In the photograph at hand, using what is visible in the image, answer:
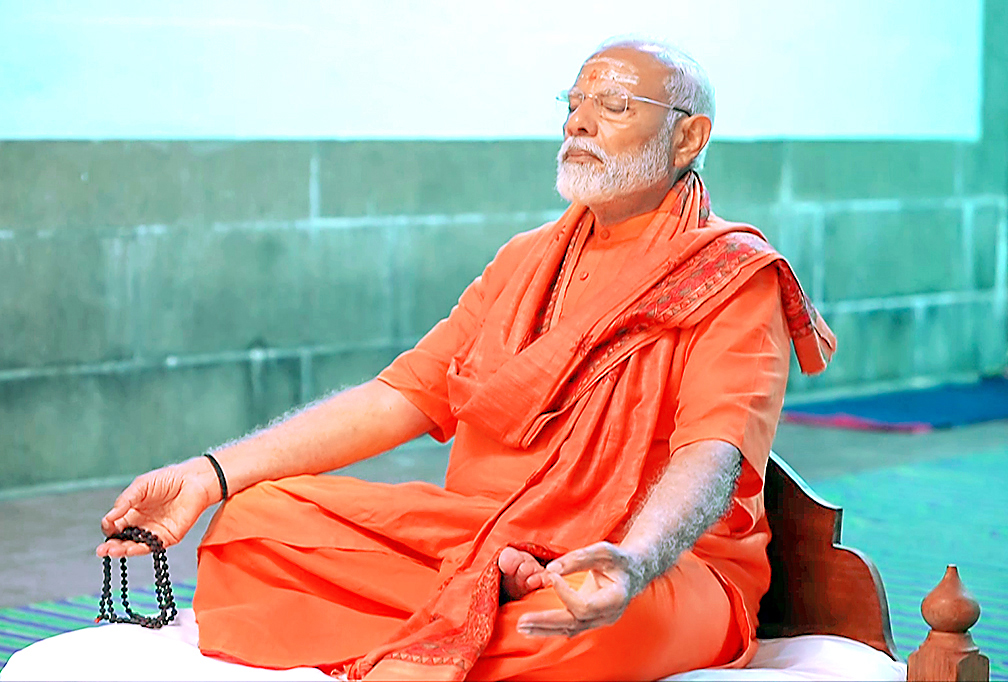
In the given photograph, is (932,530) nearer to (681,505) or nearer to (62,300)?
(62,300)

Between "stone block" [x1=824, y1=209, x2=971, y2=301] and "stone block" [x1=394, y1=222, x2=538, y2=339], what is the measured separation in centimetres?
215

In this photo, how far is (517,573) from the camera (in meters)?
2.84

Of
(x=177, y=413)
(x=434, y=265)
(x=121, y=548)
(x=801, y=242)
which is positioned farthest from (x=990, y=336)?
(x=121, y=548)

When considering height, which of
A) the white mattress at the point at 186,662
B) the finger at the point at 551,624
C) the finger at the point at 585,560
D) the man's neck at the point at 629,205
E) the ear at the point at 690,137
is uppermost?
the ear at the point at 690,137

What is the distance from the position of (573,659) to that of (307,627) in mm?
528

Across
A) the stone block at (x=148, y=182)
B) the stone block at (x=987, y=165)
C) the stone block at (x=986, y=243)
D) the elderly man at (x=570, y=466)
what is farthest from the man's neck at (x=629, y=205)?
the stone block at (x=986, y=243)

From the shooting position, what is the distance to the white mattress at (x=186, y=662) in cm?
282

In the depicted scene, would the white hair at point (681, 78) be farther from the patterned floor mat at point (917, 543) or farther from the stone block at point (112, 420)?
the stone block at point (112, 420)

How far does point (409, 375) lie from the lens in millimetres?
3365

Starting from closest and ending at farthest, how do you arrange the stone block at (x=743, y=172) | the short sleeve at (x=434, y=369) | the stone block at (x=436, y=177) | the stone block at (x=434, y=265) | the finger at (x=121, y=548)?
1. the finger at (x=121, y=548)
2. the short sleeve at (x=434, y=369)
3. the stone block at (x=436, y=177)
4. the stone block at (x=434, y=265)
5. the stone block at (x=743, y=172)

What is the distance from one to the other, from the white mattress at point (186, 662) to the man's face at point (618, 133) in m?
0.87

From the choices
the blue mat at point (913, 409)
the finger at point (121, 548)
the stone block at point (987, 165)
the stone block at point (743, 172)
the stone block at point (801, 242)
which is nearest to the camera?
the finger at point (121, 548)

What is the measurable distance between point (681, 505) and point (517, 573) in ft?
1.03

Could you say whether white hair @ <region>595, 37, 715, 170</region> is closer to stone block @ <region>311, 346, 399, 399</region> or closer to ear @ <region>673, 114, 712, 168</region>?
ear @ <region>673, 114, 712, 168</region>
